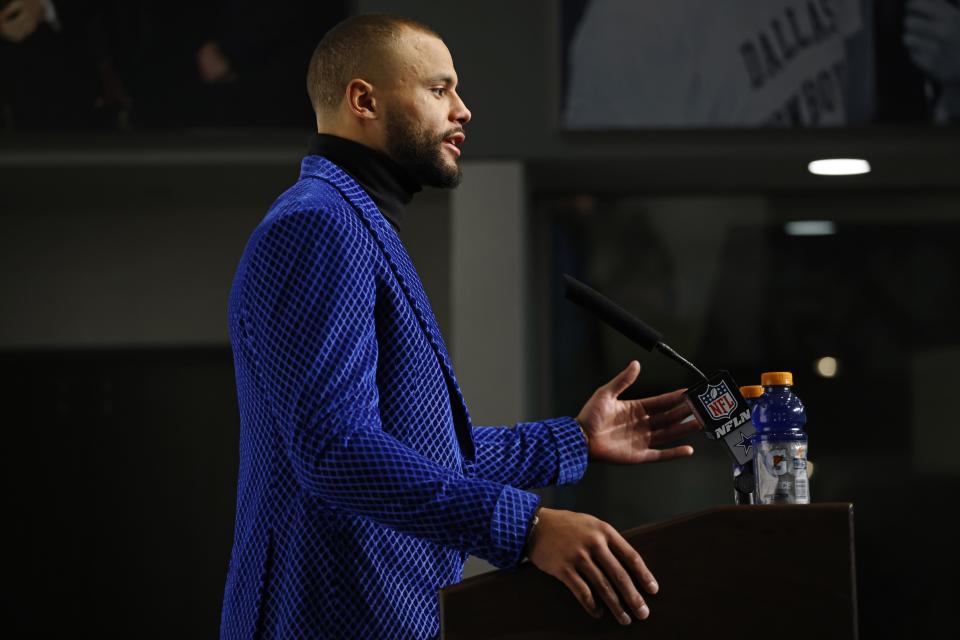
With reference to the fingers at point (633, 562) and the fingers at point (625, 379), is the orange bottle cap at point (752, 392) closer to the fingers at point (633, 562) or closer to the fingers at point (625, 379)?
the fingers at point (625, 379)

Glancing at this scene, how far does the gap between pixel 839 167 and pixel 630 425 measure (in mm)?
2246

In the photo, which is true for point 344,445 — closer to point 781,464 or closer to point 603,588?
point 603,588

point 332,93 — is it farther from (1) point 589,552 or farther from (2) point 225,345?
(2) point 225,345

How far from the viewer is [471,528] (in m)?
1.21

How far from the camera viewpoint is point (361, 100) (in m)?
1.58

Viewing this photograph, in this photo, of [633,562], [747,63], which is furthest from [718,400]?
[747,63]

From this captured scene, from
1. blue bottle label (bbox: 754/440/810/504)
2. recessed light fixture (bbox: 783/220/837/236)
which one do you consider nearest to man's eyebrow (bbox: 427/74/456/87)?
blue bottle label (bbox: 754/440/810/504)

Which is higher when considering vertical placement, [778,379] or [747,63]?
[747,63]


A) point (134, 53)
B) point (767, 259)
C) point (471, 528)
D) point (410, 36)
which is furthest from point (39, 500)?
point (471, 528)

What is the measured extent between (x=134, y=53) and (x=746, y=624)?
2.90 meters

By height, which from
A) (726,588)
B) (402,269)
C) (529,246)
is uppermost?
(529,246)

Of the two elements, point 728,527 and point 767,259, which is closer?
point 728,527

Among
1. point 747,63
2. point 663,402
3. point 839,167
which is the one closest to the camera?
point 663,402

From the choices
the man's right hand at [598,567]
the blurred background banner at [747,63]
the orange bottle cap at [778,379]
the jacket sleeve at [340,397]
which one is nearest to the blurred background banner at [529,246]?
the blurred background banner at [747,63]
